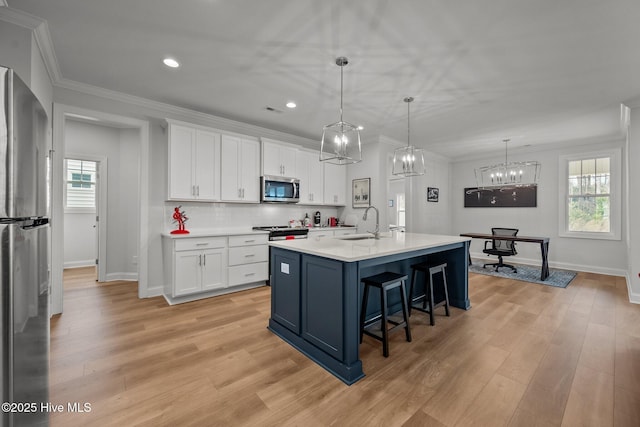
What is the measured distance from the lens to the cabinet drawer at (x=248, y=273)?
Result: 3.95 metres

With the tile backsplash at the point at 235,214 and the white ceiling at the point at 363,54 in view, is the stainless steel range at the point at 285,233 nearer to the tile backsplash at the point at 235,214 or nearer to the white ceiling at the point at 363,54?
the tile backsplash at the point at 235,214

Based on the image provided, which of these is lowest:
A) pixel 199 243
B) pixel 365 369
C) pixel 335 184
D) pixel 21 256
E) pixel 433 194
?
pixel 365 369

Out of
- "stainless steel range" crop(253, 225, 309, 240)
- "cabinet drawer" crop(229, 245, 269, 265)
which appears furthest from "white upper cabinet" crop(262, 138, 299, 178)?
"cabinet drawer" crop(229, 245, 269, 265)

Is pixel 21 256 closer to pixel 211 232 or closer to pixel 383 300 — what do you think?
pixel 383 300

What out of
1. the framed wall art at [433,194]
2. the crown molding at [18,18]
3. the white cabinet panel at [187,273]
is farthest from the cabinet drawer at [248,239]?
the framed wall art at [433,194]

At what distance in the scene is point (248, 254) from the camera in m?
4.11

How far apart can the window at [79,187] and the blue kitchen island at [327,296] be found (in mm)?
5274

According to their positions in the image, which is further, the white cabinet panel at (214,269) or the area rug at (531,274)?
the area rug at (531,274)

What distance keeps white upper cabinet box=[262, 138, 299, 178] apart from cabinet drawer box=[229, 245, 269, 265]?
4.16 feet

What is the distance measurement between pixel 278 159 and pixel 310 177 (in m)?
0.78

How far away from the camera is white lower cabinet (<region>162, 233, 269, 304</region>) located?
351cm

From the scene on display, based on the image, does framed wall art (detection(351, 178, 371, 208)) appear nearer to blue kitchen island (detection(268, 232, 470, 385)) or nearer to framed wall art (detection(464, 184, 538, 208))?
blue kitchen island (detection(268, 232, 470, 385))

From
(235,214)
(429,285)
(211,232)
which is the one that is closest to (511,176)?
(429,285)

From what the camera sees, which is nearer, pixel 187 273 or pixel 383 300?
pixel 383 300
